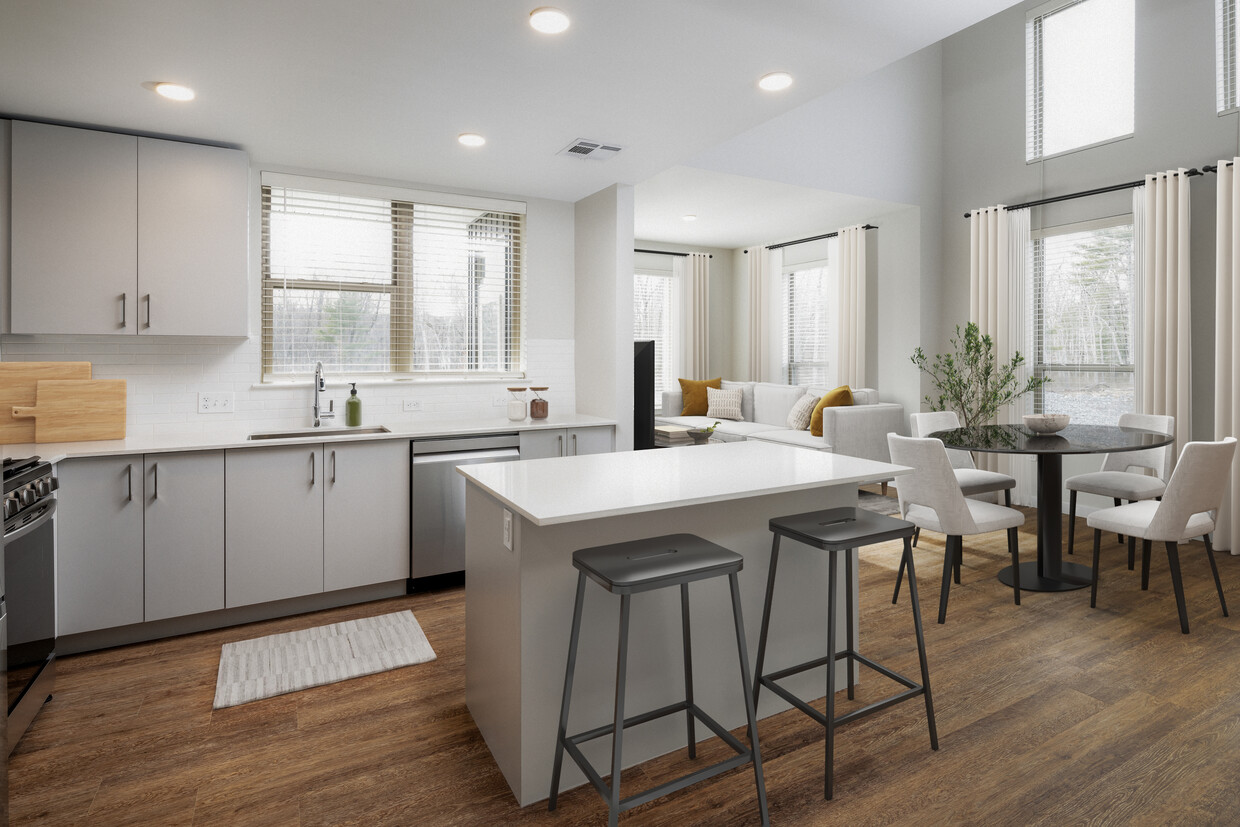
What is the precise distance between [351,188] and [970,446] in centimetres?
377

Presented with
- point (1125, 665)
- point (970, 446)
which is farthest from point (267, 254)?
point (1125, 665)

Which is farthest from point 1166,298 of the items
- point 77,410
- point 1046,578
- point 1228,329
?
point 77,410

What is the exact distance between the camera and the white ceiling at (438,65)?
7.13ft

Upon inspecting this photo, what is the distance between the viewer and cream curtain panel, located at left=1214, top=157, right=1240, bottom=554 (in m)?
4.07

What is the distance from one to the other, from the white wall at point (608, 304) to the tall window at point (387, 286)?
1.53ft

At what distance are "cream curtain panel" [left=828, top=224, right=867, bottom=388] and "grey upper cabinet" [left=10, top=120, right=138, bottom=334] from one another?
570 centimetres

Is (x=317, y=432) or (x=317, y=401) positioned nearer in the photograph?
(x=317, y=432)

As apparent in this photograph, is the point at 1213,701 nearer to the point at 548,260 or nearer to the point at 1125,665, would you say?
the point at 1125,665

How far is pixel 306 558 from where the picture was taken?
3.28m

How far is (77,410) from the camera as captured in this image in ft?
9.91

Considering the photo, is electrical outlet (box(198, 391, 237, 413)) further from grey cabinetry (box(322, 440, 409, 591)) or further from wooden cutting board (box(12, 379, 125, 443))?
grey cabinetry (box(322, 440, 409, 591))

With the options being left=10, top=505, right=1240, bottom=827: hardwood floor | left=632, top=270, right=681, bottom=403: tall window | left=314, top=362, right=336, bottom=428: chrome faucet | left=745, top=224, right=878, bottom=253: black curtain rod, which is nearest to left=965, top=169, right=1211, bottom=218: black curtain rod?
left=745, top=224, right=878, bottom=253: black curtain rod

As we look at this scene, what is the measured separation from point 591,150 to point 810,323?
4465mm

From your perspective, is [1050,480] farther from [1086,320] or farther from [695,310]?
[695,310]
